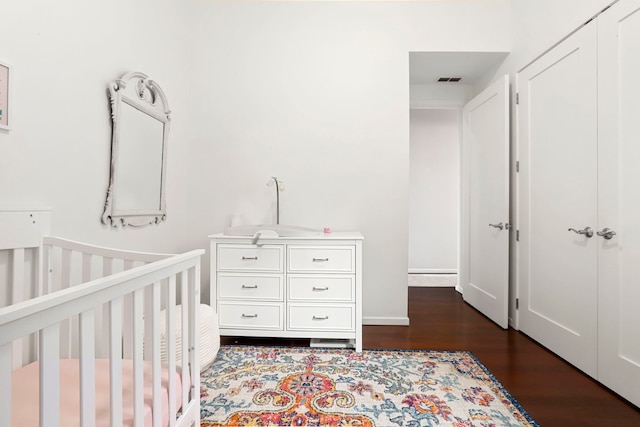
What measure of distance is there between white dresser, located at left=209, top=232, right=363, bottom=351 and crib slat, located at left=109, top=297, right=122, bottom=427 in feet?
Result: 4.37

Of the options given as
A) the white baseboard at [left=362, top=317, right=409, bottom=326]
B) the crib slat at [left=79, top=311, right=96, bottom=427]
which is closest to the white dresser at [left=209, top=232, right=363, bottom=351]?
the white baseboard at [left=362, top=317, right=409, bottom=326]

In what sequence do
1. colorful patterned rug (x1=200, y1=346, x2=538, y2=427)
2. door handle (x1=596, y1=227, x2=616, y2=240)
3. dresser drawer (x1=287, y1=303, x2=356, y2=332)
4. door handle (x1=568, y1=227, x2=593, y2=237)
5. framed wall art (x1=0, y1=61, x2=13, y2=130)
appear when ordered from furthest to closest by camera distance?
dresser drawer (x1=287, y1=303, x2=356, y2=332), door handle (x1=568, y1=227, x2=593, y2=237), door handle (x1=596, y1=227, x2=616, y2=240), colorful patterned rug (x1=200, y1=346, x2=538, y2=427), framed wall art (x1=0, y1=61, x2=13, y2=130)

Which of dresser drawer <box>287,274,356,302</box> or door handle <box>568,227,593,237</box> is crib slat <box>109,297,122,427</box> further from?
door handle <box>568,227,593,237</box>

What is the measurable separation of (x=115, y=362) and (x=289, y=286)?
1.36 m

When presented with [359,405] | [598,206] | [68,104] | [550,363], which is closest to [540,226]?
[598,206]

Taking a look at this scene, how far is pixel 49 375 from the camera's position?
557mm

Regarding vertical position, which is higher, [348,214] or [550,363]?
[348,214]

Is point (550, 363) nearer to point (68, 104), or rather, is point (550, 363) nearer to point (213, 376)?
point (213, 376)

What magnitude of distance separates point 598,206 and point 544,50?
1185 mm

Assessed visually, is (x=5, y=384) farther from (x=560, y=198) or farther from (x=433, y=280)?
(x=433, y=280)

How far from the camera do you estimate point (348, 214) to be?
250 cm

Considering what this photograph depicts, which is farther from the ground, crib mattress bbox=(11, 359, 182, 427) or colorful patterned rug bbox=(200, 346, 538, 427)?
crib mattress bbox=(11, 359, 182, 427)

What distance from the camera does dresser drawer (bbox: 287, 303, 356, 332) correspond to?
203 cm

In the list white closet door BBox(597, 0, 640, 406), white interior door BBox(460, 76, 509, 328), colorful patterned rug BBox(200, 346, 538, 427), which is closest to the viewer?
colorful patterned rug BBox(200, 346, 538, 427)
